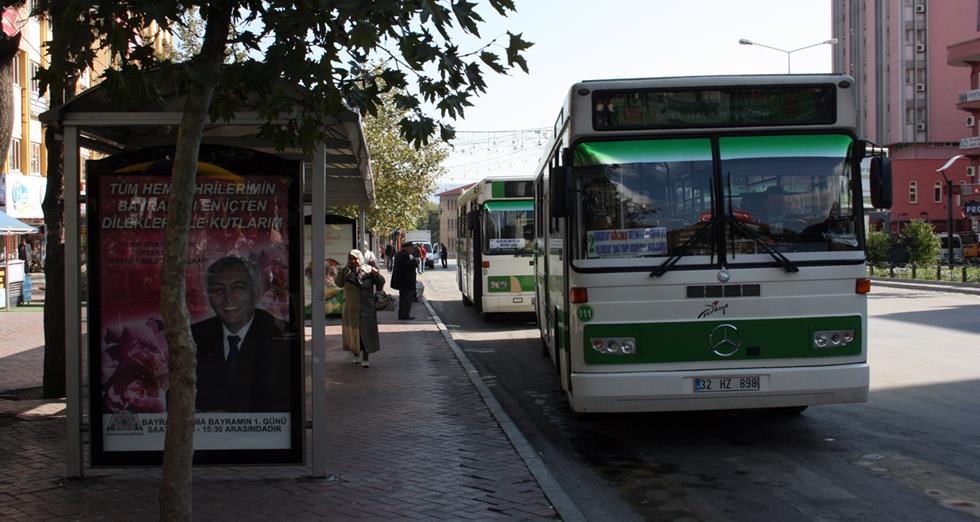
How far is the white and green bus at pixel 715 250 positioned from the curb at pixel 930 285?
25695 mm

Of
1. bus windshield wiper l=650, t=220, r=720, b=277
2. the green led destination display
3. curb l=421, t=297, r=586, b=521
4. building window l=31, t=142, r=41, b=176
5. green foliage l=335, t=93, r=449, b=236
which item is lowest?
curb l=421, t=297, r=586, b=521

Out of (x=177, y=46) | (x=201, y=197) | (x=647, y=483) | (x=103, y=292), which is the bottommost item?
(x=647, y=483)

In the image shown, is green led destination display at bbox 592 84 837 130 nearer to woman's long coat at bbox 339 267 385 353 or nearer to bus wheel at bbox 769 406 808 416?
bus wheel at bbox 769 406 808 416

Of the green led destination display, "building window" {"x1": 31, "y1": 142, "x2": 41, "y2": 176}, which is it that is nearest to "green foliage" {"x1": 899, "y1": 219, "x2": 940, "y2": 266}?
the green led destination display

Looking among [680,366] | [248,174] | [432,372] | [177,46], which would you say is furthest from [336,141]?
[177,46]

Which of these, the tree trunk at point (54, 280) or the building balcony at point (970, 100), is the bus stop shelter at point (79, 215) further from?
the building balcony at point (970, 100)

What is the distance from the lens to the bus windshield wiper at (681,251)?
8.28m

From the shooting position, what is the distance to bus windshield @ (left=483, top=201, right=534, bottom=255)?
71.1 ft

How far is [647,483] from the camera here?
766 centimetres

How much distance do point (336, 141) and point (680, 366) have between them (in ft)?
12.2

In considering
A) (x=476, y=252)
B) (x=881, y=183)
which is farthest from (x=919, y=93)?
(x=881, y=183)

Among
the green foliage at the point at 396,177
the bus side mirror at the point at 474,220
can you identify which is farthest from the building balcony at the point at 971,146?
the bus side mirror at the point at 474,220

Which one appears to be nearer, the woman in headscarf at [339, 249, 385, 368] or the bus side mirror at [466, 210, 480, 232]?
the woman in headscarf at [339, 249, 385, 368]

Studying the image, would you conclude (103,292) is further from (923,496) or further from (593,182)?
(923,496)
